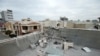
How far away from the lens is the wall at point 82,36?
139 inches

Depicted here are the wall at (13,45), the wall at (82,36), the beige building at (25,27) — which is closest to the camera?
the wall at (13,45)

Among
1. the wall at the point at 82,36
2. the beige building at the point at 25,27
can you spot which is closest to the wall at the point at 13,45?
the wall at the point at 82,36

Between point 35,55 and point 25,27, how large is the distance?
13.9 m

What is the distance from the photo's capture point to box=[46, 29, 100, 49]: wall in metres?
3.54

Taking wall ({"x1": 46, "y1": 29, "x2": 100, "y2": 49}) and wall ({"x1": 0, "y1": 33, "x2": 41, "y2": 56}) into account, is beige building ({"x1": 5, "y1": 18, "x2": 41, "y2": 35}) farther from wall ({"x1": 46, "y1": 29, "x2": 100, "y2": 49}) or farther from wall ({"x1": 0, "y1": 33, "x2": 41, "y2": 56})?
wall ({"x1": 0, "y1": 33, "x2": 41, "y2": 56})

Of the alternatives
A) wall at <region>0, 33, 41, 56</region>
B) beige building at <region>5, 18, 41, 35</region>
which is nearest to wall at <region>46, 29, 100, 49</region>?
wall at <region>0, 33, 41, 56</region>

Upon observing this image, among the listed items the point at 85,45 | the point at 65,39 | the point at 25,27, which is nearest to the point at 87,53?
the point at 85,45

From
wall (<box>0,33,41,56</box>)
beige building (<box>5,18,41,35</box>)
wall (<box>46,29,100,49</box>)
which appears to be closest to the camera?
wall (<box>0,33,41,56</box>)

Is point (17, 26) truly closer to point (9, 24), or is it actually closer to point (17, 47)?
point (9, 24)

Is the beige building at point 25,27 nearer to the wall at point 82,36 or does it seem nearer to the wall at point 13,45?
the wall at point 82,36

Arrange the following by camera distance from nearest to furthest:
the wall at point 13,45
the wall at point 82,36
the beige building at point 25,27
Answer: the wall at point 13,45 → the wall at point 82,36 → the beige building at point 25,27

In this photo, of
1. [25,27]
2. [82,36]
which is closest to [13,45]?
[82,36]

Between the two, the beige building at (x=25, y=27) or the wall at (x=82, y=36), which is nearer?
the wall at (x=82, y=36)

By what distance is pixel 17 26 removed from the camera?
16922mm
